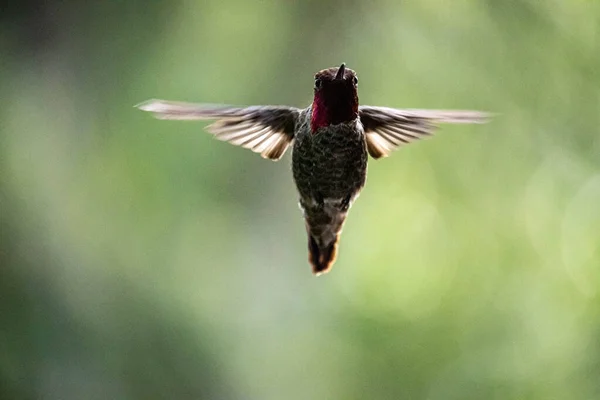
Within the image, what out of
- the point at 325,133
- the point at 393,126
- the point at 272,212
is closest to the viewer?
the point at 325,133

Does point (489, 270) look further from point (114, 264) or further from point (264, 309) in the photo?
point (114, 264)

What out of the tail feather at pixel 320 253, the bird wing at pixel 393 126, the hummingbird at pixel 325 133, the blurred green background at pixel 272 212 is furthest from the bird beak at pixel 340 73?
the blurred green background at pixel 272 212

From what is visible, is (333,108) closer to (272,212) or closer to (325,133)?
(325,133)

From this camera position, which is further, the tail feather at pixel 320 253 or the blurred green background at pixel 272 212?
the blurred green background at pixel 272 212

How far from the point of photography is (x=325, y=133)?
81 centimetres

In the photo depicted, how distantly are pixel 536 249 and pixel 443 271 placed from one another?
26cm

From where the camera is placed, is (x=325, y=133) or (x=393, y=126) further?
(x=393, y=126)

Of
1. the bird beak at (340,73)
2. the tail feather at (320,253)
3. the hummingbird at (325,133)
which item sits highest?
the bird beak at (340,73)

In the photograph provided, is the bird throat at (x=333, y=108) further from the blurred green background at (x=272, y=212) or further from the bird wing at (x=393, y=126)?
the blurred green background at (x=272, y=212)

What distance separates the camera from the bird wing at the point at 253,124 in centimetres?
72

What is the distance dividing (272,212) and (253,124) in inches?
48.8

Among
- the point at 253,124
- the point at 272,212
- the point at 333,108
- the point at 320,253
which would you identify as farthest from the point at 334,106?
the point at 272,212

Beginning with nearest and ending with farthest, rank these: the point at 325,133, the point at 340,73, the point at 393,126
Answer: the point at 340,73 < the point at 325,133 < the point at 393,126

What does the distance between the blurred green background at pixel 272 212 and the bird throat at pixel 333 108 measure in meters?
1.07
